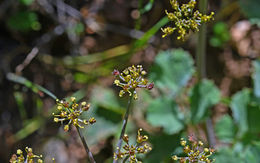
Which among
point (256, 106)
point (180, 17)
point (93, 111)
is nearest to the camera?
point (180, 17)

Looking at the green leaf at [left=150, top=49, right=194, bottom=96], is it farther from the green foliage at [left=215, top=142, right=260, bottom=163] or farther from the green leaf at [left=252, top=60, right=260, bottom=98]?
the green foliage at [left=215, top=142, right=260, bottom=163]

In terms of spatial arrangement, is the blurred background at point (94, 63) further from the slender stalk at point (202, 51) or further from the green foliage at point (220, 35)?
the slender stalk at point (202, 51)

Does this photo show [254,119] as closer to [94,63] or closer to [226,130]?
[226,130]

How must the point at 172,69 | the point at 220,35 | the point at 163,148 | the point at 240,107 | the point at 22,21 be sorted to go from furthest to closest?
the point at 220,35 → the point at 22,21 → the point at 172,69 → the point at 240,107 → the point at 163,148

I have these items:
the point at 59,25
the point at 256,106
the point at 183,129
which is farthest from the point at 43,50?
the point at 256,106

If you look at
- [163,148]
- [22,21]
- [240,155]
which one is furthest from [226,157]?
[22,21]

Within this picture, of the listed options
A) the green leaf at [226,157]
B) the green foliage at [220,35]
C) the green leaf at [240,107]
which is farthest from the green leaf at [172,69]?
the green leaf at [226,157]

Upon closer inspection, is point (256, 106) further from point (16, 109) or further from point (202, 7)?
point (16, 109)
